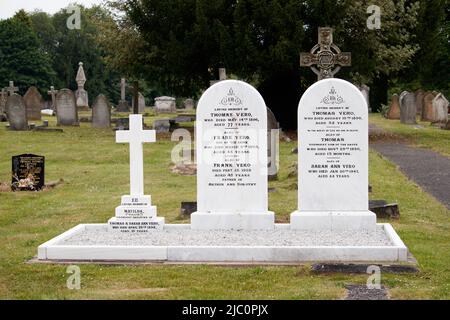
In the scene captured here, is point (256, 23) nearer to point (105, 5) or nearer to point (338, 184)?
point (105, 5)

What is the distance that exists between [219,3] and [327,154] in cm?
1500

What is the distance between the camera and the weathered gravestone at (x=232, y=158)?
10.1 metres

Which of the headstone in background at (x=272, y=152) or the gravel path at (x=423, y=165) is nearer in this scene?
the gravel path at (x=423, y=165)

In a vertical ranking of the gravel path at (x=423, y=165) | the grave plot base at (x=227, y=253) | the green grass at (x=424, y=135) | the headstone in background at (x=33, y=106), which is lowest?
the grave plot base at (x=227, y=253)

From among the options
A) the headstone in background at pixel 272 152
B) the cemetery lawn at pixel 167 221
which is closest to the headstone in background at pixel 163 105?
the cemetery lawn at pixel 167 221

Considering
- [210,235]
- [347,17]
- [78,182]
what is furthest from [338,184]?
[347,17]

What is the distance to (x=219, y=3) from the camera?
24234mm

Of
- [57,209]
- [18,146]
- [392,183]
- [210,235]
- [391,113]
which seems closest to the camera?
[210,235]

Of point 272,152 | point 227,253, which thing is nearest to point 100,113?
point 272,152

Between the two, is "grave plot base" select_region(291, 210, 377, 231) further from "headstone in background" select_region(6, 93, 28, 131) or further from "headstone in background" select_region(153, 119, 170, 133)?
"headstone in background" select_region(6, 93, 28, 131)

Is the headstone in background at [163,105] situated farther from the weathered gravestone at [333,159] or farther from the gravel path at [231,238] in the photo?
the weathered gravestone at [333,159]

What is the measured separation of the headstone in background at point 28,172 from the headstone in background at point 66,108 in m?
15.2

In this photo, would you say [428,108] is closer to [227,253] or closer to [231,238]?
[231,238]

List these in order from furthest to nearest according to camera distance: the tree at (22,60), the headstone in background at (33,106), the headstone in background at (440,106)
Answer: the tree at (22,60), the headstone in background at (33,106), the headstone in background at (440,106)
